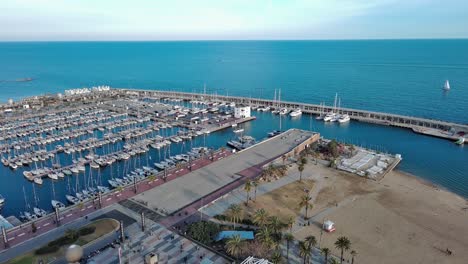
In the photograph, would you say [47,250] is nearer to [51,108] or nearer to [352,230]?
[352,230]

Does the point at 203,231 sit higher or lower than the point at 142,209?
higher

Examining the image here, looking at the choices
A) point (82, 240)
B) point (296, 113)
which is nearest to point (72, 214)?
point (82, 240)

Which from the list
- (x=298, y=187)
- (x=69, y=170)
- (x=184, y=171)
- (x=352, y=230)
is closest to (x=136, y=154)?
(x=69, y=170)

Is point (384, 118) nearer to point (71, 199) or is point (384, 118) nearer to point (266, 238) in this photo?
point (266, 238)

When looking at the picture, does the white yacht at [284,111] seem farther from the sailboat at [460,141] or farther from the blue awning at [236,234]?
the blue awning at [236,234]

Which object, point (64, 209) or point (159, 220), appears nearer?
point (159, 220)

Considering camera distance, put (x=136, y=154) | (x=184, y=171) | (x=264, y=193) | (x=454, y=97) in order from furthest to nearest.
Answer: (x=454, y=97) < (x=136, y=154) < (x=184, y=171) < (x=264, y=193)

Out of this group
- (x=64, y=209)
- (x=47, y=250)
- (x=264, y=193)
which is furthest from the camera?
(x=264, y=193)

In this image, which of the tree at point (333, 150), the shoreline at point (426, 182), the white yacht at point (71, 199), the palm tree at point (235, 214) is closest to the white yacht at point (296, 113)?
the tree at point (333, 150)
